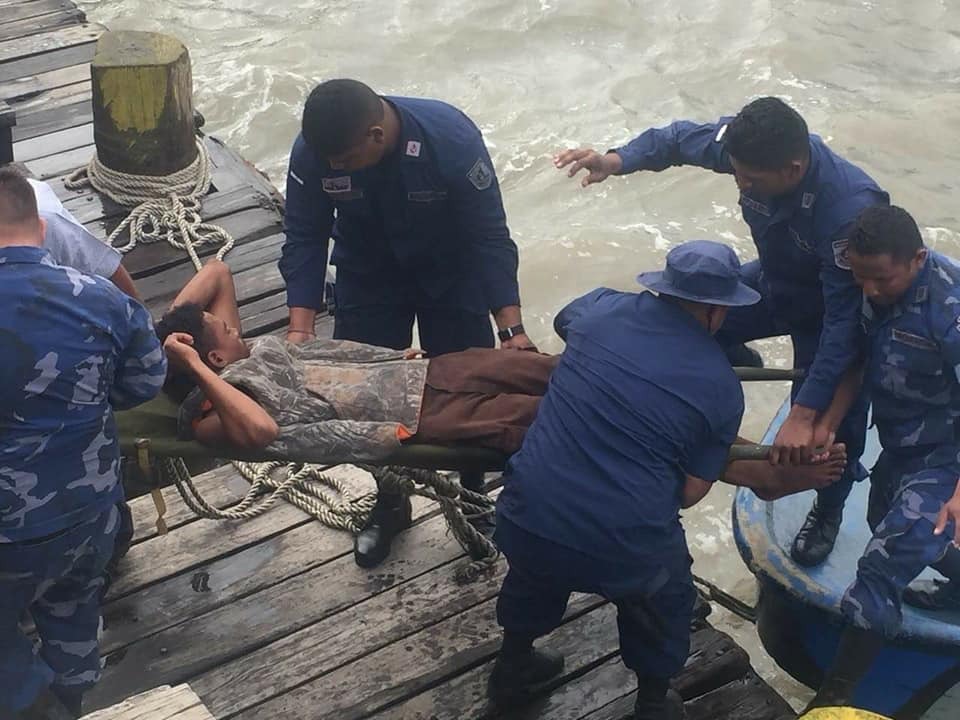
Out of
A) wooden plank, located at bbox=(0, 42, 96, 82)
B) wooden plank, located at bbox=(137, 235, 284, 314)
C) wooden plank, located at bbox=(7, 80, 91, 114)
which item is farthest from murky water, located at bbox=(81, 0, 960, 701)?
wooden plank, located at bbox=(137, 235, 284, 314)

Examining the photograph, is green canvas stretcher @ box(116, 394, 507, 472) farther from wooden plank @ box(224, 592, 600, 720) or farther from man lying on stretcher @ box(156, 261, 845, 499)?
wooden plank @ box(224, 592, 600, 720)

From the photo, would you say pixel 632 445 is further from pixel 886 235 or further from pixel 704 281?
pixel 886 235

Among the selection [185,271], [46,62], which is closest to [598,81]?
[46,62]

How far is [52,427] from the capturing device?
3020 millimetres

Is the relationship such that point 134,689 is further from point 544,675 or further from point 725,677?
point 725,677

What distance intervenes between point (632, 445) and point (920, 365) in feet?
3.66

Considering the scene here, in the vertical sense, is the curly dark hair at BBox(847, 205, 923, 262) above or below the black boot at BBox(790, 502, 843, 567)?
above

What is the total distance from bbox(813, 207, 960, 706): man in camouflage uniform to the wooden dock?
56 cm

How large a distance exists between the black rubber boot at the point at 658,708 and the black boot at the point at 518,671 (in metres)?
0.33

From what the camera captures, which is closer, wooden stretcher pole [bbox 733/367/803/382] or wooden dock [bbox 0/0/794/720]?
wooden dock [bbox 0/0/794/720]

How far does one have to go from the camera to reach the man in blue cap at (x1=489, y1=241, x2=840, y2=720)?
321cm

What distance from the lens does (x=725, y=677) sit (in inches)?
163

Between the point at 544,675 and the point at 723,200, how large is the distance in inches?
250

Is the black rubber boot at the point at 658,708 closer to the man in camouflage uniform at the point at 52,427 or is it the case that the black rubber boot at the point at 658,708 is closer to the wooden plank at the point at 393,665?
the wooden plank at the point at 393,665
